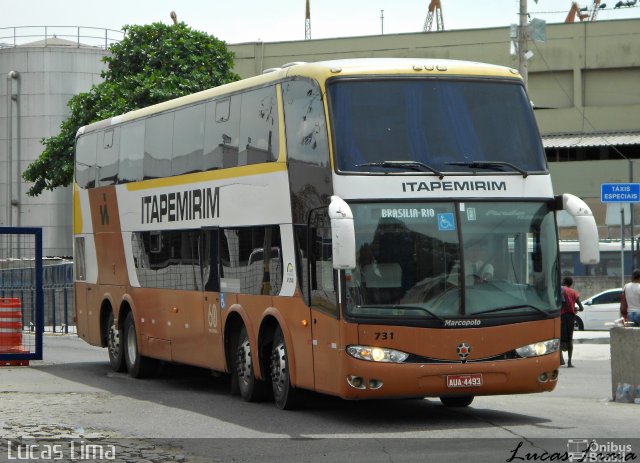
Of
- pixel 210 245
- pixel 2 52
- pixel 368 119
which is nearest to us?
pixel 368 119

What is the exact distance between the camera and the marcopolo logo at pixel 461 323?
13844 mm

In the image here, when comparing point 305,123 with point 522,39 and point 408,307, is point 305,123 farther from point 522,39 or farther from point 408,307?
point 522,39

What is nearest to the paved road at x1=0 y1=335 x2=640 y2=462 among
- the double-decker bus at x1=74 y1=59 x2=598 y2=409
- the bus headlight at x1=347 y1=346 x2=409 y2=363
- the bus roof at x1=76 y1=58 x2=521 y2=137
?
the double-decker bus at x1=74 y1=59 x2=598 y2=409

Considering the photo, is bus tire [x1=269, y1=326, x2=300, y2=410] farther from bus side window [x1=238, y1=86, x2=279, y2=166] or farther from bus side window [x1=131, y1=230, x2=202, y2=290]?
bus side window [x1=131, y1=230, x2=202, y2=290]

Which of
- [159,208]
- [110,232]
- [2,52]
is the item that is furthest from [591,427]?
[2,52]

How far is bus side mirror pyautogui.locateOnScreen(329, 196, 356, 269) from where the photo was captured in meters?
13.1

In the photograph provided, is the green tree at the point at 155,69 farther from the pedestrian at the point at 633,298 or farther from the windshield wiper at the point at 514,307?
the windshield wiper at the point at 514,307

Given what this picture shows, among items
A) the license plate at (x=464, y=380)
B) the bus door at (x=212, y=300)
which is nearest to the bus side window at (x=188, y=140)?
the bus door at (x=212, y=300)

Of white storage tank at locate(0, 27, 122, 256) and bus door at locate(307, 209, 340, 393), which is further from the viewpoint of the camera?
white storage tank at locate(0, 27, 122, 256)

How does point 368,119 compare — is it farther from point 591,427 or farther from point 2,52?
point 2,52

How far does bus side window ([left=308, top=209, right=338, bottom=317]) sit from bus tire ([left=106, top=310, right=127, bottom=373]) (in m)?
8.02

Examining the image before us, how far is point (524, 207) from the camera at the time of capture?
14.5 m

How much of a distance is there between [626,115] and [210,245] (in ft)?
162

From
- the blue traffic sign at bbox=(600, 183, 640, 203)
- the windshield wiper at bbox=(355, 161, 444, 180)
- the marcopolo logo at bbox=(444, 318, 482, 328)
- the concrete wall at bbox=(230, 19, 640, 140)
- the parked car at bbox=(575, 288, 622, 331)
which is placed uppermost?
the concrete wall at bbox=(230, 19, 640, 140)
